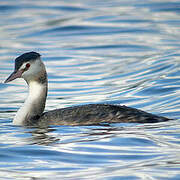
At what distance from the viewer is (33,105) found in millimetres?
13703

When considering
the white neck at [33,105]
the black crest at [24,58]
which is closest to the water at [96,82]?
the white neck at [33,105]

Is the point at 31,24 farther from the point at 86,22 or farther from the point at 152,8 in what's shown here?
the point at 152,8

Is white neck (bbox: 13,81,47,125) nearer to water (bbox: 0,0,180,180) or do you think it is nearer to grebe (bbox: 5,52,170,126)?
grebe (bbox: 5,52,170,126)

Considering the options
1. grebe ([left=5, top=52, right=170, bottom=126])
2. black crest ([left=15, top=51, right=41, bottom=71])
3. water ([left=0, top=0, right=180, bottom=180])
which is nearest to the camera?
water ([left=0, top=0, right=180, bottom=180])

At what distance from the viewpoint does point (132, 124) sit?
12875 millimetres

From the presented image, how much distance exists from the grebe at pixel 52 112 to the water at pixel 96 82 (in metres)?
0.19

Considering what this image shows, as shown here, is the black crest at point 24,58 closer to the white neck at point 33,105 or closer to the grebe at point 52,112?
the grebe at point 52,112

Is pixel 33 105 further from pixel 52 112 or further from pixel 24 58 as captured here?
pixel 24 58

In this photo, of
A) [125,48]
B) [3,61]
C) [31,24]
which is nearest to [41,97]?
[3,61]

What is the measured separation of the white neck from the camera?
44.5ft

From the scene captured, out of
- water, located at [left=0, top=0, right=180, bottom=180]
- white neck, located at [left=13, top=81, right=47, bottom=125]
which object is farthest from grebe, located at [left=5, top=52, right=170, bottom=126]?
water, located at [left=0, top=0, right=180, bottom=180]

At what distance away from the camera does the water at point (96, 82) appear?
1047 cm

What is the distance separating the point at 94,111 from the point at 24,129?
4.24 feet

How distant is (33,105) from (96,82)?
590 cm
